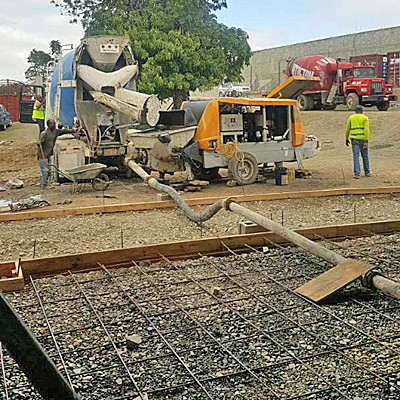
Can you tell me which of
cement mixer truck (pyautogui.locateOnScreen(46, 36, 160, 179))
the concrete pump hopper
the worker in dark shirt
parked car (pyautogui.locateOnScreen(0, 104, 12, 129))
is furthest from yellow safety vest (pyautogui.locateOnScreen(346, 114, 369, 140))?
parked car (pyautogui.locateOnScreen(0, 104, 12, 129))

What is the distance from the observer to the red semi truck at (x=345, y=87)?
23672mm

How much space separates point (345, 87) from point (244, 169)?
15268 millimetres

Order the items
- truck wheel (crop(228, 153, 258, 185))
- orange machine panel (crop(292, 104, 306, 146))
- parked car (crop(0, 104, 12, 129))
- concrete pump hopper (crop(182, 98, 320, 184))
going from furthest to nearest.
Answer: parked car (crop(0, 104, 12, 129)) → orange machine panel (crop(292, 104, 306, 146)) → truck wheel (crop(228, 153, 258, 185)) → concrete pump hopper (crop(182, 98, 320, 184))

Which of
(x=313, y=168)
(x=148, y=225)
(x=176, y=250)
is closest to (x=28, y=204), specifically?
(x=148, y=225)

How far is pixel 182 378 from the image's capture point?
3395mm

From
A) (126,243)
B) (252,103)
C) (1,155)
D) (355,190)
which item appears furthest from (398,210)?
(1,155)

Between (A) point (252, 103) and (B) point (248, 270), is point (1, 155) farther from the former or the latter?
(B) point (248, 270)

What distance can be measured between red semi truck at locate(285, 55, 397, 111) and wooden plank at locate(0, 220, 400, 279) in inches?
705

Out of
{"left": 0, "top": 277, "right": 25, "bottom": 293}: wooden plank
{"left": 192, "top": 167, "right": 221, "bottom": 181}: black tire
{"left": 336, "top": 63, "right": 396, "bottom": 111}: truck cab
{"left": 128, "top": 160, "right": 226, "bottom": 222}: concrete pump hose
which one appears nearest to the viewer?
{"left": 0, "top": 277, "right": 25, "bottom": 293}: wooden plank

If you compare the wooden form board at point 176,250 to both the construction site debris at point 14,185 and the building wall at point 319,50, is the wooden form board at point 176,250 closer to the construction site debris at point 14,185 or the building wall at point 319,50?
the construction site debris at point 14,185

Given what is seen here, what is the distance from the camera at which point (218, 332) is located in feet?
13.2

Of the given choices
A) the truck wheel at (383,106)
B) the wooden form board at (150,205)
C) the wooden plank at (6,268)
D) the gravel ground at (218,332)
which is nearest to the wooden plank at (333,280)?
the gravel ground at (218,332)

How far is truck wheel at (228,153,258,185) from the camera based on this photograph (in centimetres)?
1029

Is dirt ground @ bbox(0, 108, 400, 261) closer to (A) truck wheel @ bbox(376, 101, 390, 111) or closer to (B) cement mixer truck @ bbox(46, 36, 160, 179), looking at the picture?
(B) cement mixer truck @ bbox(46, 36, 160, 179)
